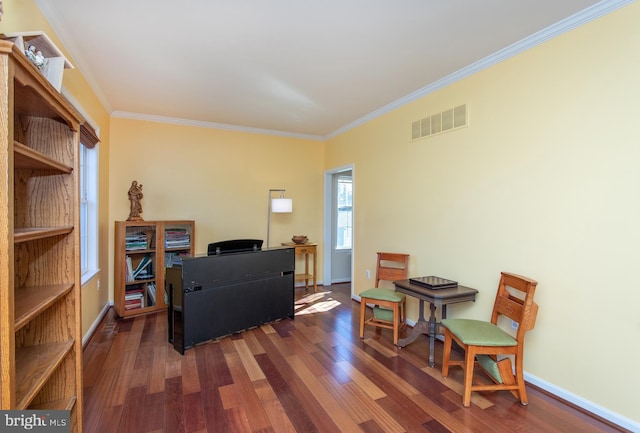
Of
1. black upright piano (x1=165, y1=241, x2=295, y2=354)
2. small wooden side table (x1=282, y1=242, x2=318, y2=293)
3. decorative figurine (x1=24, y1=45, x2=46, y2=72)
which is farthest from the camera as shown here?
small wooden side table (x1=282, y1=242, x2=318, y2=293)

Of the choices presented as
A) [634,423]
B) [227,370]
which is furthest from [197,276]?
[634,423]

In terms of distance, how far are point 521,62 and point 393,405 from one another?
109 inches

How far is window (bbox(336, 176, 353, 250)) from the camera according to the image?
5.65 m

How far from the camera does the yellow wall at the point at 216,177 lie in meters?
4.22

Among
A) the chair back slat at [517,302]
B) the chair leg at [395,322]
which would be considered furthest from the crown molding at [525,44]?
the chair leg at [395,322]

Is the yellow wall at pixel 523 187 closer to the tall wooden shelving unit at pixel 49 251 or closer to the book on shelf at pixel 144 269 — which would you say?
the book on shelf at pixel 144 269

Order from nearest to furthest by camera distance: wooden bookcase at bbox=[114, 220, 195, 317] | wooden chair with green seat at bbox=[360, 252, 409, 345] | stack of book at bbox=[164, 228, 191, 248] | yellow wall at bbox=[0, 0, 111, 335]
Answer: yellow wall at bbox=[0, 0, 111, 335] < wooden chair with green seat at bbox=[360, 252, 409, 345] < wooden bookcase at bbox=[114, 220, 195, 317] < stack of book at bbox=[164, 228, 191, 248]

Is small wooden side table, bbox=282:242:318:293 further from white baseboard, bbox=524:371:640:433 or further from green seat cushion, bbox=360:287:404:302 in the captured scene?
white baseboard, bbox=524:371:640:433

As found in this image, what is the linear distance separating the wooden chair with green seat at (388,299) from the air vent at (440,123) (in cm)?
137

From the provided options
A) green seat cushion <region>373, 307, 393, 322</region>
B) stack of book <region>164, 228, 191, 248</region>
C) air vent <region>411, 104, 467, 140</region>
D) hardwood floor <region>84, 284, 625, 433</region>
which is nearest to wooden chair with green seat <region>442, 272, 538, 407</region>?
hardwood floor <region>84, 284, 625, 433</region>

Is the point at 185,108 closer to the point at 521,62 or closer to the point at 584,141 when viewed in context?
the point at 521,62

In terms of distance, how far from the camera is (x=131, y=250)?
3.85 meters

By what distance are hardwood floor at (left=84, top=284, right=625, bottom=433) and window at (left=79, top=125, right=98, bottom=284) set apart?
78cm

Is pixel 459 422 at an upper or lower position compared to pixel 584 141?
lower
